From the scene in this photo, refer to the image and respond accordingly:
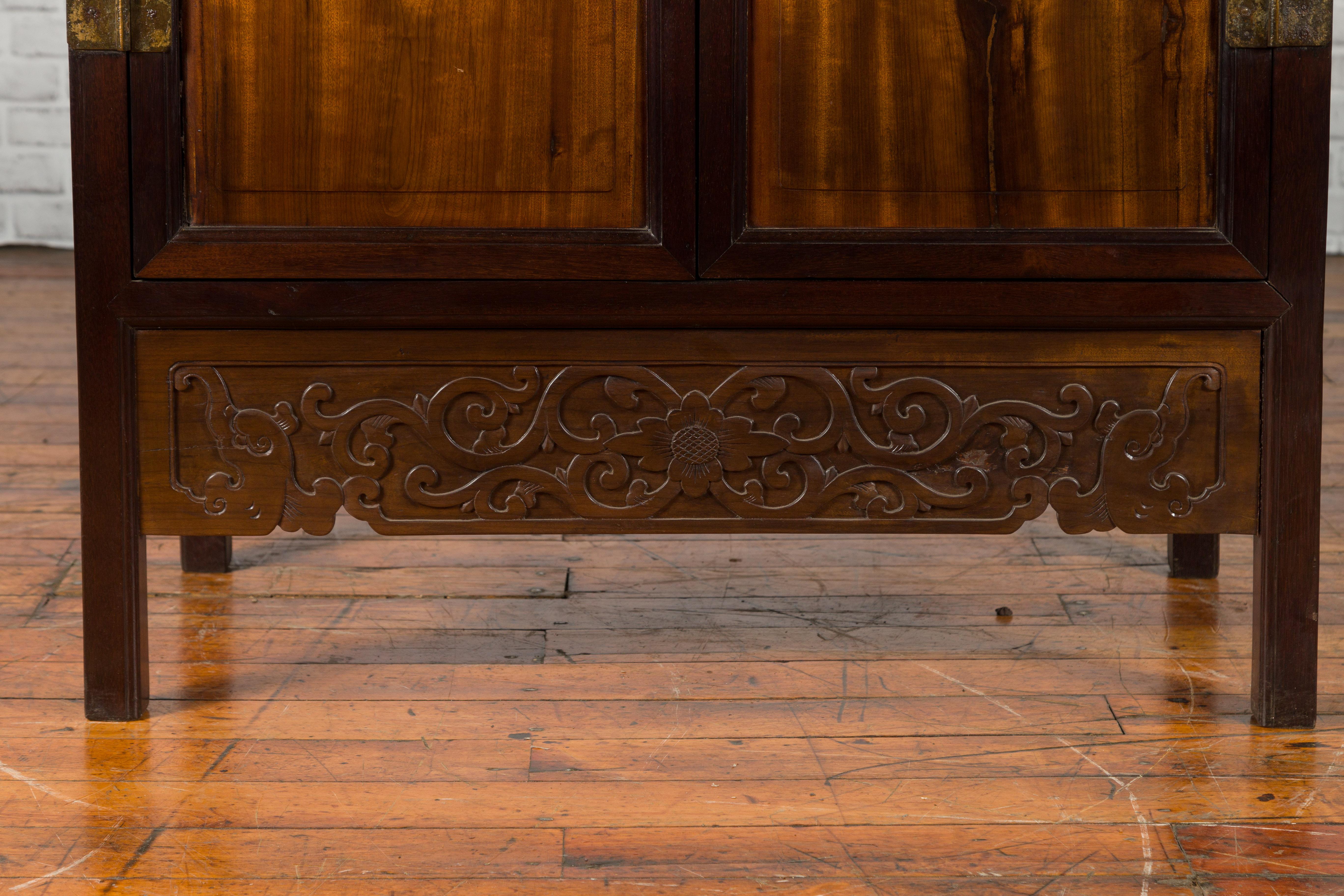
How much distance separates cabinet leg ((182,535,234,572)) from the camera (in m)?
1.99

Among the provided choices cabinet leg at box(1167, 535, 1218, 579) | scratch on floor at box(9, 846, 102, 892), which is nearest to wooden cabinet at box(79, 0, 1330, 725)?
scratch on floor at box(9, 846, 102, 892)

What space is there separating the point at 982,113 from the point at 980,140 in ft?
0.09

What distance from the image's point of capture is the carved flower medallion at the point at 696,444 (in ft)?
4.79

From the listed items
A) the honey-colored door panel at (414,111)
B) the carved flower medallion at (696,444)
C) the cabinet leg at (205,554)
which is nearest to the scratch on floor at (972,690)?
the carved flower medallion at (696,444)

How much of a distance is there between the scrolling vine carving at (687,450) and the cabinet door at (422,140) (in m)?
0.13

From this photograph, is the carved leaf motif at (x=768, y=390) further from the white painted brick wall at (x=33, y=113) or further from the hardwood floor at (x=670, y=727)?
the white painted brick wall at (x=33, y=113)

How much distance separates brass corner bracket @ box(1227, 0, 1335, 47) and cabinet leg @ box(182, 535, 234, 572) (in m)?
1.45

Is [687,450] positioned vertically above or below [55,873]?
above

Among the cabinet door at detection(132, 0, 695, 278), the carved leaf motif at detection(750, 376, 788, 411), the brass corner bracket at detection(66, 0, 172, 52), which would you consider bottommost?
the carved leaf motif at detection(750, 376, 788, 411)

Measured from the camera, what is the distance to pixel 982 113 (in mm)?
1399

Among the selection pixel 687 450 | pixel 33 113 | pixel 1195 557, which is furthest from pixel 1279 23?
pixel 33 113

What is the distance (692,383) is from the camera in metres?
1.46

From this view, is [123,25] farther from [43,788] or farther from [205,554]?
[205,554]

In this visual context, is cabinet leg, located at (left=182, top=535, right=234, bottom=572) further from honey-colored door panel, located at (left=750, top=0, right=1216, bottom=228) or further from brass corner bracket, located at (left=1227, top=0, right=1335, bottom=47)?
brass corner bracket, located at (left=1227, top=0, right=1335, bottom=47)
